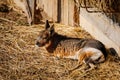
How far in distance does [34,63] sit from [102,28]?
1382mm

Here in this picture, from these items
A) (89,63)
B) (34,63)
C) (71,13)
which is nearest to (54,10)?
(71,13)

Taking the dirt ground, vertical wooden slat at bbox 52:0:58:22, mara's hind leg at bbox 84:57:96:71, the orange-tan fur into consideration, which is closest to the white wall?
the dirt ground

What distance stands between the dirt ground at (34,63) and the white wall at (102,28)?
0.17 metres

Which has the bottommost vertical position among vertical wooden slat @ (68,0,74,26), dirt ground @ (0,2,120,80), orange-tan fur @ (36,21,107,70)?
dirt ground @ (0,2,120,80)

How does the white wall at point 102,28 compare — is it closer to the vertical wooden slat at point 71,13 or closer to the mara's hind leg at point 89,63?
the vertical wooden slat at point 71,13

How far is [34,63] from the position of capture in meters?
6.17

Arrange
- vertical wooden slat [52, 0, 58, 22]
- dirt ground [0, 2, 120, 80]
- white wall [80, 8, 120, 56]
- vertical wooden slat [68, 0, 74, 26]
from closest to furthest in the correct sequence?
dirt ground [0, 2, 120, 80], white wall [80, 8, 120, 56], vertical wooden slat [68, 0, 74, 26], vertical wooden slat [52, 0, 58, 22]

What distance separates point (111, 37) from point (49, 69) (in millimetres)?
1195

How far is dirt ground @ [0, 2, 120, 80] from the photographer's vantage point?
574 centimetres

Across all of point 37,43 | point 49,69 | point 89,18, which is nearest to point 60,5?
point 89,18

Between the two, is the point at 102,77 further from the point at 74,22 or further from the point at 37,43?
the point at 74,22

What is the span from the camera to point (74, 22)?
25.6ft

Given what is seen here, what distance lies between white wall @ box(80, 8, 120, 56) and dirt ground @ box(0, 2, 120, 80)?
6.6 inches

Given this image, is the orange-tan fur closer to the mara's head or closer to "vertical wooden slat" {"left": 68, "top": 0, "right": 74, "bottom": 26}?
the mara's head
